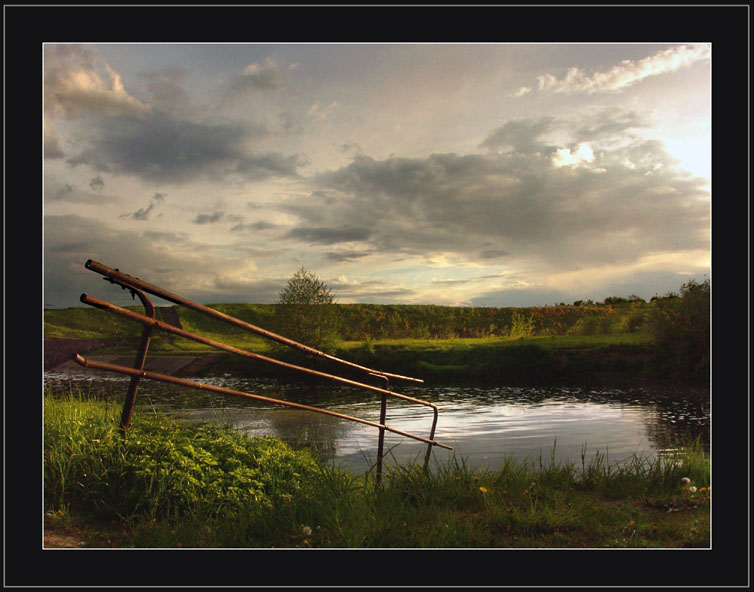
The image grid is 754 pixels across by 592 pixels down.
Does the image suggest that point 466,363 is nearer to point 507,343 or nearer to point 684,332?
point 507,343

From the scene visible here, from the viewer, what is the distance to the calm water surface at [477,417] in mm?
8414

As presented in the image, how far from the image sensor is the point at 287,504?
12.0 ft

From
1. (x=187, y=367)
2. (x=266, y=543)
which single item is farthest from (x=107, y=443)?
(x=187, y=367)

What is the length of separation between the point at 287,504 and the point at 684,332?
14.6m

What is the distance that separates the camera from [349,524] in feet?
11.2

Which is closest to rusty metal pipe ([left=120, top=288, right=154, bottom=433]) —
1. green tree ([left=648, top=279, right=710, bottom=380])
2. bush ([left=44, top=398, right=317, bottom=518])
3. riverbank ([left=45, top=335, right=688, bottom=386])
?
bush ([left=44, top=398, right=317, bottom=518])

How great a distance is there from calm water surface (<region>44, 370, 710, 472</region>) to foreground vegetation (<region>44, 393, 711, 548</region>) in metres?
2.37

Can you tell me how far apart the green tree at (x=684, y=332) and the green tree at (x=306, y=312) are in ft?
33.4

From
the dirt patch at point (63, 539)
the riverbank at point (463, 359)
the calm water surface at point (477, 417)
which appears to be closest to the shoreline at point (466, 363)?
the riverbank at point (463, 359)

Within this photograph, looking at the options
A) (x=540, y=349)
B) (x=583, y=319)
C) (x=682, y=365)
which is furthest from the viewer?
(x=583, y=319)

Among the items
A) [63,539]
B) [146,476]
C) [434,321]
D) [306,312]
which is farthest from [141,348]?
[434,321]

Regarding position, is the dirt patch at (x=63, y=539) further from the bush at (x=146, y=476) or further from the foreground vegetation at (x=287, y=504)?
the bush at (x=146, y=476)
